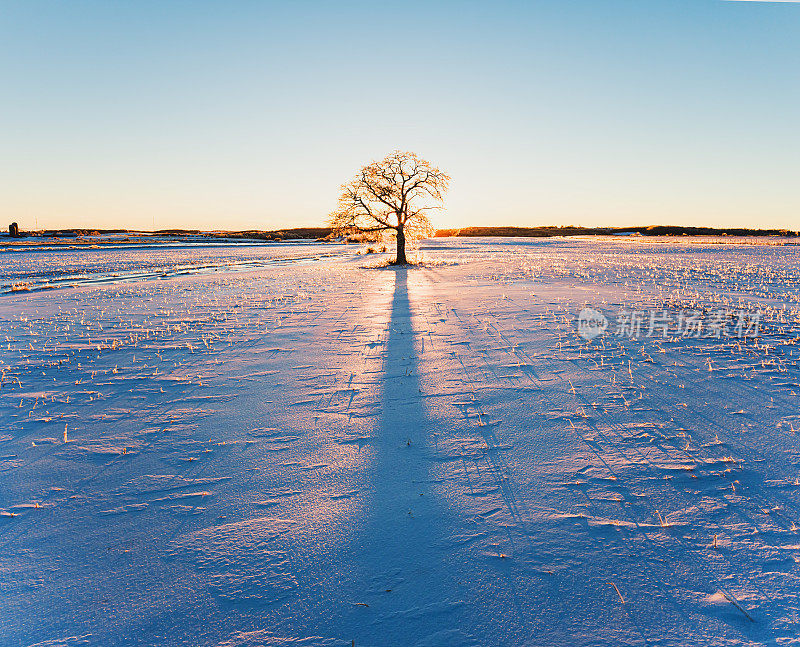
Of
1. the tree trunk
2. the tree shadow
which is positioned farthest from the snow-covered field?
the tree trunk

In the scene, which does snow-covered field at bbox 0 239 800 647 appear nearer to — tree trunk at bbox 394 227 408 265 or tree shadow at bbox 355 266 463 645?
tree shadow at bbox 355 266 463 645

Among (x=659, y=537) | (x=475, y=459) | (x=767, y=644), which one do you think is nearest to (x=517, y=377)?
(x=475, y=459)

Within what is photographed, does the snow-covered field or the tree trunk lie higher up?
the tree trunk

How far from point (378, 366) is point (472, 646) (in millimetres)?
6164

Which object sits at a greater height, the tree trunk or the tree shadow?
the tree trunk

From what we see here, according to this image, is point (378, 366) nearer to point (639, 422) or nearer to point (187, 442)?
point (187, 442)

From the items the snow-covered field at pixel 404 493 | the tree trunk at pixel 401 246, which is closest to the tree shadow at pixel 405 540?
the snow-covered field at pixel 404 493

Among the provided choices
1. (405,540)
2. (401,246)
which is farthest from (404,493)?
(401,246)

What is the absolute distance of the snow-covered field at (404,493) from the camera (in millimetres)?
2992

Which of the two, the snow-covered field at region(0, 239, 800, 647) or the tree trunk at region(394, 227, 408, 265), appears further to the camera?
the tree trunk at region(394, 227, 408, 265)

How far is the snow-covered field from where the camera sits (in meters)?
2.99

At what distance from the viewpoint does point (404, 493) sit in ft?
14.5

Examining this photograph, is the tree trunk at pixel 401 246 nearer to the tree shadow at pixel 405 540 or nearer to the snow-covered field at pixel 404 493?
the snow-covered field at pixel 404 493

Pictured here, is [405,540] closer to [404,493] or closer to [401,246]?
[404,493]
